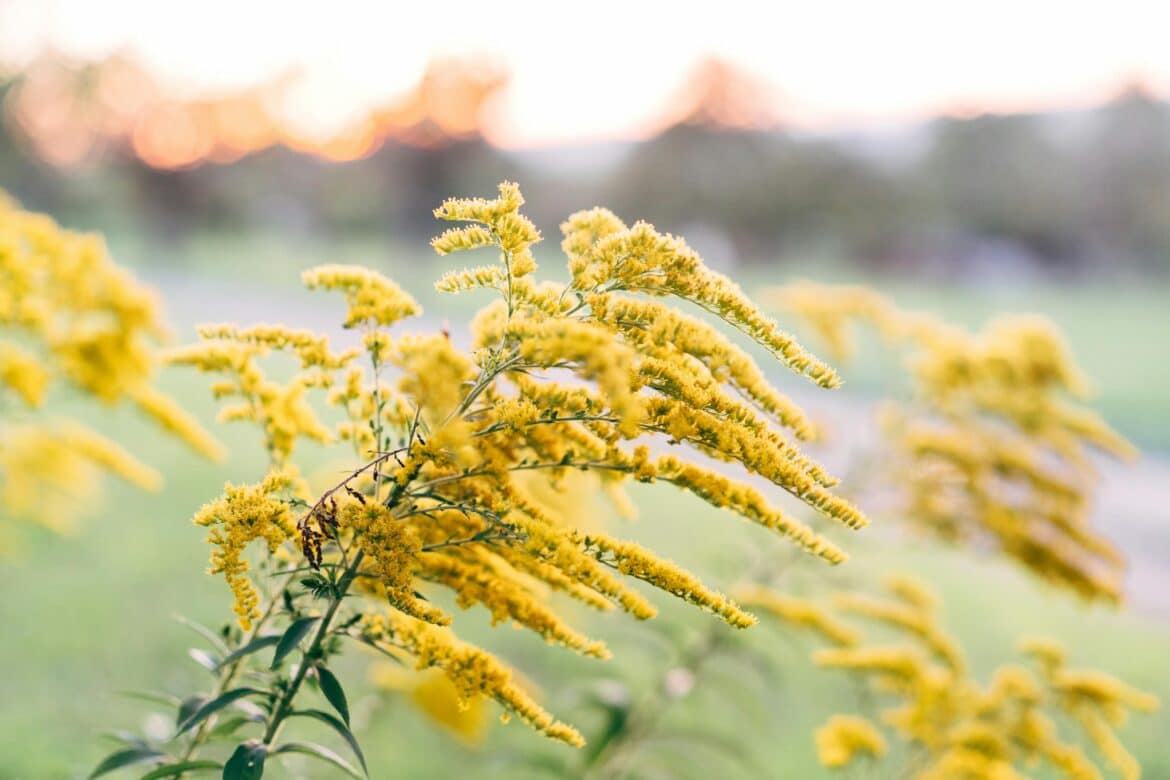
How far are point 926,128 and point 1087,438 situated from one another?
39718 mm

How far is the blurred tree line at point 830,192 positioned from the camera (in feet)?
108

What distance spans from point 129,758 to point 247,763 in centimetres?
44

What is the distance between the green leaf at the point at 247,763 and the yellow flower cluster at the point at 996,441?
3106mm

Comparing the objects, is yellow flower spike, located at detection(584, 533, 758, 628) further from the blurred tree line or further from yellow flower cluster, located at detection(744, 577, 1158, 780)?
the blurred tree line

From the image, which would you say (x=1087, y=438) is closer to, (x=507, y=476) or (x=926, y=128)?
(x=507, y=476)

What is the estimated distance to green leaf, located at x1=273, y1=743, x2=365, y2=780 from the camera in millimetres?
1620

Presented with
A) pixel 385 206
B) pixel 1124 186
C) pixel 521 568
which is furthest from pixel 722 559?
pixel 1124 186

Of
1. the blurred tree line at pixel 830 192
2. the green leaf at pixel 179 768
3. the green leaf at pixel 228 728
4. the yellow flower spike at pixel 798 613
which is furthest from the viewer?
the blurred tree line at pixel 830 192

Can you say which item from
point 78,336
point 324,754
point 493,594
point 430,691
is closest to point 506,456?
point 493,594

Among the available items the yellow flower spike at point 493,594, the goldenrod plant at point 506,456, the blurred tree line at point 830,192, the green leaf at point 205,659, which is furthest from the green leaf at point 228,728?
the blurred tree line at point 830,192

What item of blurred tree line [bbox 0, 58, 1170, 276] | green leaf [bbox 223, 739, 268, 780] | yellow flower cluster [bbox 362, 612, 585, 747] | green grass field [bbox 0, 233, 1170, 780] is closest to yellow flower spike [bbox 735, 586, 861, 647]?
green grass field [bbox 0, 233, 1170, 780]

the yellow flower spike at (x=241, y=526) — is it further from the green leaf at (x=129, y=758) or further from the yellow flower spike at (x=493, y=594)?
the green leaf at (x=129, y=758)

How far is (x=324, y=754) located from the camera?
5.47 ft

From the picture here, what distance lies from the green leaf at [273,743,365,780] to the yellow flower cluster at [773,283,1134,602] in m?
2.98
